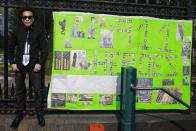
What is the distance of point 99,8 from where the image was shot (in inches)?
261

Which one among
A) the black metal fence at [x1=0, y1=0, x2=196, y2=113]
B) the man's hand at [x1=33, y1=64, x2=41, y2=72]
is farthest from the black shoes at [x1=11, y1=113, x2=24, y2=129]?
the man's hand at [x1=33, y1=64, x2=41, y2=72]

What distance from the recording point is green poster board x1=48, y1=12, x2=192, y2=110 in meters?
6.37

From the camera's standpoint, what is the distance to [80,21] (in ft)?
20.9

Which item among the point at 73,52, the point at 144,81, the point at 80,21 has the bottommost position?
the point at 144,81

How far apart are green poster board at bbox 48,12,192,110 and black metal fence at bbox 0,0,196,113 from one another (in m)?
0.18

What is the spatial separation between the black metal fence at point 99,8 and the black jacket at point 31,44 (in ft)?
1.47

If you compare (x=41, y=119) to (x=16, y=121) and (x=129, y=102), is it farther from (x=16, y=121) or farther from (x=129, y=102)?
(x=129, y=102)

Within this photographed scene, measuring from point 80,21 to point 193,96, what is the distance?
8.29ft

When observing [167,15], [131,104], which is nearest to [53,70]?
[131,104]

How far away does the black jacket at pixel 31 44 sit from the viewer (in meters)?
5.93

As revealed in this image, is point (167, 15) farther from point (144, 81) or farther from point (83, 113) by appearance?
point (83, 113)

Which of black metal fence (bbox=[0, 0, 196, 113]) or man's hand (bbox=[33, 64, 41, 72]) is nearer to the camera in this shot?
man's hand (bbox=[33, 64, 41, 72])

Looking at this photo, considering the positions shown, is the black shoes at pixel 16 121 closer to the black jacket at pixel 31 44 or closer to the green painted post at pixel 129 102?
the black jacket at pixel 31 44

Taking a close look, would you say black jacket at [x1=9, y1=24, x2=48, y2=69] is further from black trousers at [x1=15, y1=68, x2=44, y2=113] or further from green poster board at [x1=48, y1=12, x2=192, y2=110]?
green poster board at [x1=48, y1=12, x2=192, y2=110]
